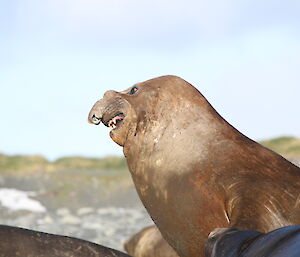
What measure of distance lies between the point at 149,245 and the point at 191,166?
2.55 m

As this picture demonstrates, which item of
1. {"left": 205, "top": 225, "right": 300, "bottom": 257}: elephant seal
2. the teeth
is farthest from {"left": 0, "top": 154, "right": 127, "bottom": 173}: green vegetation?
{"left": 205, "top": 225, "right": 300, "bottom": 257}: elephant seal

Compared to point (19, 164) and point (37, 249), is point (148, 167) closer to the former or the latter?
point (37, 249)

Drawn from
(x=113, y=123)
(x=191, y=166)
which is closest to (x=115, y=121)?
(x=113, y=123)

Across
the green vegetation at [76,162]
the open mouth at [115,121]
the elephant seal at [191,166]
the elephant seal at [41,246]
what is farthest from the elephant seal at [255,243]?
the green vegetation at [76,162]

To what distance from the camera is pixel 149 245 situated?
22.3 ft

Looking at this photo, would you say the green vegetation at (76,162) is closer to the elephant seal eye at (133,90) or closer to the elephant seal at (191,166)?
the elephant seal eye at (133,90)

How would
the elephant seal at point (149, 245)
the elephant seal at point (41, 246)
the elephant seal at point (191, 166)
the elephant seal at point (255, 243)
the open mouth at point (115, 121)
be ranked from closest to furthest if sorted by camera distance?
the elephant seal at point (255, 243) → the elephant seal at point (191, 166) → the elephant seal at point (41, 246) → the open mouth at point (115, 121) → the elephant seal at point (149, 245)

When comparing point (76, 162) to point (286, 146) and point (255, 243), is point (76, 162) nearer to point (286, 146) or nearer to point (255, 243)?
point (286, 146)

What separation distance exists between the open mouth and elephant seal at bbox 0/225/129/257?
2.94 feet

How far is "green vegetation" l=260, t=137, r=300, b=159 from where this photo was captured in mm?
18719

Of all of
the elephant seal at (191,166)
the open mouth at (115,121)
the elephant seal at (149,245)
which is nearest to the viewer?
the elephant seal at (191,166)

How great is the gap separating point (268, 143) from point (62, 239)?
1620 cm

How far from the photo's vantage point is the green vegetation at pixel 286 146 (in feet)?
61.4

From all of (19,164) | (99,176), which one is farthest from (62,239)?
(19,164)
